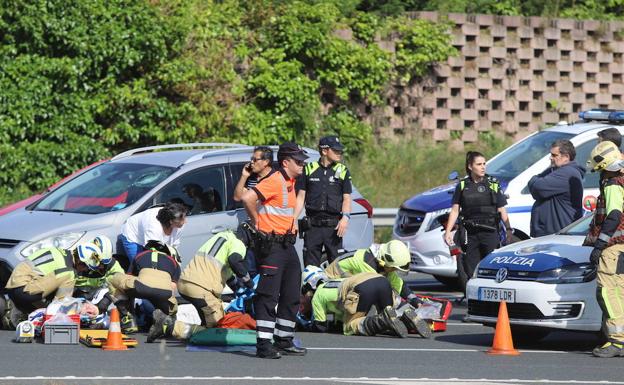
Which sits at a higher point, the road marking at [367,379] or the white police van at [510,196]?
the white police van at [510,196]

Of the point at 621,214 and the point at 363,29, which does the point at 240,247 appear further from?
the point at 363,29

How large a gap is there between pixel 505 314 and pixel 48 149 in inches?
429

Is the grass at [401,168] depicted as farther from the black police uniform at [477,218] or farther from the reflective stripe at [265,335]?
the reflective stripe at [265,335]

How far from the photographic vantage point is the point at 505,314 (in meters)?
10.6

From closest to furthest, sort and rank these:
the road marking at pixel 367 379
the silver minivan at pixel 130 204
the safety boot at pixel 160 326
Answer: the road marking at pixel 367 379
the safety boot at pixel 160 326
the silver minivan at pixel 130 204

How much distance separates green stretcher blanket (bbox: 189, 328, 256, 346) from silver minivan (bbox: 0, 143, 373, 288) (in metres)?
2.09

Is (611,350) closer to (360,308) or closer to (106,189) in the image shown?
(360,308)

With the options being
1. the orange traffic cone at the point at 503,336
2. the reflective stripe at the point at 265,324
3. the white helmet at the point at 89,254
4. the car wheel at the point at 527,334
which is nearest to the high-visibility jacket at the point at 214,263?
the white helmet at the point at 89,254

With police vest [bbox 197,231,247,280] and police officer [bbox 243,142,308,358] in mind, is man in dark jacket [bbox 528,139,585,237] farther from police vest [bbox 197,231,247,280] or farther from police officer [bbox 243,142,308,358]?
police officer [bbox 243,142,308,358]

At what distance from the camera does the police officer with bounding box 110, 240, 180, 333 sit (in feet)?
37.7

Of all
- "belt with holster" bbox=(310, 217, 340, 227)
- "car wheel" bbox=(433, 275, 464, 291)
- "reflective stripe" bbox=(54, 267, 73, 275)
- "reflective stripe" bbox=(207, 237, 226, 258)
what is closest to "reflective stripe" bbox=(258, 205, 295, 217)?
"reflective stripe" bbox=(207, 237, 226, 258)

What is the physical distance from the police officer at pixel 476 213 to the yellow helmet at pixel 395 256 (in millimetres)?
1716

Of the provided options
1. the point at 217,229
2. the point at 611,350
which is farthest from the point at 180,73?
the point at 611,350

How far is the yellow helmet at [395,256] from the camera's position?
11773 mm
